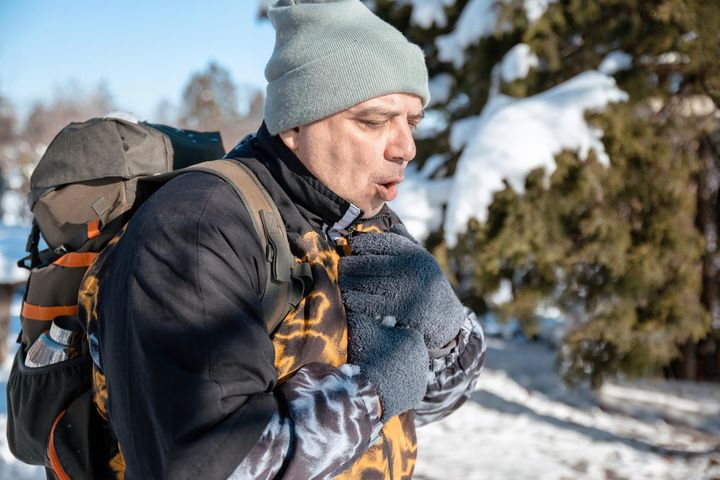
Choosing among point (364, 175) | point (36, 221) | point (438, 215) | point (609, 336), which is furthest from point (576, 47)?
point (36, 221)

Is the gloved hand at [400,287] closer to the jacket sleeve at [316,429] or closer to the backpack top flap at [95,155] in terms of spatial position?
the jacket sleeve at [316,429]

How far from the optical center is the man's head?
143cm

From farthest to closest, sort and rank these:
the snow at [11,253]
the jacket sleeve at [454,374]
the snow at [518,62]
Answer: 1. the snow at [11,253]
2. the snow at [518,62]
3. the jacket sleeve at [454,374]

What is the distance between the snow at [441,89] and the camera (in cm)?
680

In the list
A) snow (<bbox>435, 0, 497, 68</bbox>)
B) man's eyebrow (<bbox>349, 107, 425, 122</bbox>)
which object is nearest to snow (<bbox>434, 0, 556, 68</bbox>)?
snow (<bbox>435, 0, 497, 68</bbox>)

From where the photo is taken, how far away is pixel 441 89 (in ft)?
22.4

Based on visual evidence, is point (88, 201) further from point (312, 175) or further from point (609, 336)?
point (609, 336)

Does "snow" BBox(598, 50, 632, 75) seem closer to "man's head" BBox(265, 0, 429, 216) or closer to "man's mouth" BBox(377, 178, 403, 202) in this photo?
"man's head" BBox(265, 0, 429, 216)

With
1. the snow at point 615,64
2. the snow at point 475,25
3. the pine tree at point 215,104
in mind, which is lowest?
the pine tree at point 215,104

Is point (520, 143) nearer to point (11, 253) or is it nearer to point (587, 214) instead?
point (587, 214)

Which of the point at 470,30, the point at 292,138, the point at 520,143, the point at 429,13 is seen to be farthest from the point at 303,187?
the point at 429,13

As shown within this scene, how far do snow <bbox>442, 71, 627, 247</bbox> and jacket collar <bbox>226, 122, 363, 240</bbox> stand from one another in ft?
12.1

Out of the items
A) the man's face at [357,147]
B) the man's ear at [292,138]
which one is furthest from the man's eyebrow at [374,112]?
the man's ear at [292,138]

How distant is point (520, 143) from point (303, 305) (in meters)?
4.08
